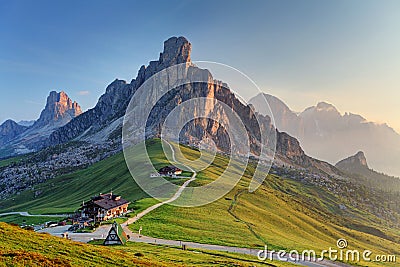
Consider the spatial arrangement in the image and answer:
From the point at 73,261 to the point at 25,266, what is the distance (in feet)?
18.8

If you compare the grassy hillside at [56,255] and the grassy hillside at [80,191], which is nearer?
the grassy hillside at [56,255]

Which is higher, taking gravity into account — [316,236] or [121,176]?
[121,176]

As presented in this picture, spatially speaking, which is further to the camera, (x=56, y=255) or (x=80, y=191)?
(x=80, y=191)

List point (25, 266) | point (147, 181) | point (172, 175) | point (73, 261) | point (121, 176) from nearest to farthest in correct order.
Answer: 1. point (25, 266)
2. point (73, 261)
3. point (147, 181)
4. point (172, 175)
5. point (121, 176)

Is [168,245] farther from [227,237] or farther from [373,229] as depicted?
[373,229]

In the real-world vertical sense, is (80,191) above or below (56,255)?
above

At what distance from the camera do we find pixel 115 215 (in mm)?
78062

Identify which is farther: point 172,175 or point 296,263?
point 172,175

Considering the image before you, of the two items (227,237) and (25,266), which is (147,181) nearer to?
(227,237)

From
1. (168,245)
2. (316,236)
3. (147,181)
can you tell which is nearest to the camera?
(168,245)

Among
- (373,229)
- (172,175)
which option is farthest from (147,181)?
(373,229)

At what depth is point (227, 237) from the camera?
211ft

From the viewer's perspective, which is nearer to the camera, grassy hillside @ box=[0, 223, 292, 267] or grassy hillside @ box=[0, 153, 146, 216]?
grassy hillside @ box=[0, 223, 292, 267]

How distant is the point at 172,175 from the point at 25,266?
9937 centimetres
